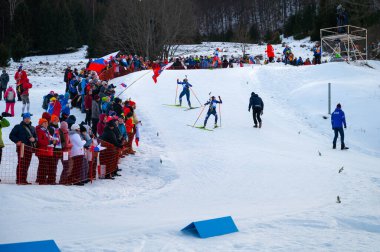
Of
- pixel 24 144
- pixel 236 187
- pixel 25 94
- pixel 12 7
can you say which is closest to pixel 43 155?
pixel 24 144

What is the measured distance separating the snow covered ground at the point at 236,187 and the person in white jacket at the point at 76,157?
1.95 feet

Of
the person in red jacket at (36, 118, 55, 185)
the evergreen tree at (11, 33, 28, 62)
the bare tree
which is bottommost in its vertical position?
the person in red jacket at (36, 118, 55, 185)

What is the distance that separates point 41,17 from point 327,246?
216ft

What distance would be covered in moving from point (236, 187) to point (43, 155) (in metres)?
4.89

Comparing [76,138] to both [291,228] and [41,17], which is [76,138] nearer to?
[291,228]

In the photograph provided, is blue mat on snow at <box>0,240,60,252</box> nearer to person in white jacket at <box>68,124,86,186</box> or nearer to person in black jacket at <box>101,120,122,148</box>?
person in white jacket at <box>68,124,86,186</box>

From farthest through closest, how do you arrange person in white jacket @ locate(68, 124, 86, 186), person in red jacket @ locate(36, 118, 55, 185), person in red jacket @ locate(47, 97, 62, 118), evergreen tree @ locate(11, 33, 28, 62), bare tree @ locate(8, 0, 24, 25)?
bare tree @ locate(8, 0, 24, 25), evergreen tree @ locate(11, 33, 28, 62), person in red jacket @ locate(47, 97, 62, 118), person in white jacket @ locate(68, 124, 86, 186), person in red jacket @ locate(36, 118, 55, 185)

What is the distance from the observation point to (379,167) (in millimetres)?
15430

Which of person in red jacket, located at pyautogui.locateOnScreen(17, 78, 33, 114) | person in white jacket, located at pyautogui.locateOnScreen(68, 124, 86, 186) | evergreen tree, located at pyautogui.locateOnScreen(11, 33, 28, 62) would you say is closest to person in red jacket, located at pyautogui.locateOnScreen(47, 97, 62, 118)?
person in red jacket, located at pyautogui.locateOnScreen(17, 78, 33, 114)

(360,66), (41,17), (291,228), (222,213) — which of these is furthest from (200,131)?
(41,17)

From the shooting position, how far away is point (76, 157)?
11.5 meters

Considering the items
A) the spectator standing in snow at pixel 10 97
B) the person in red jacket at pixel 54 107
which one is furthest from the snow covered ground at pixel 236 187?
the person in red jacket at pixel 54 107

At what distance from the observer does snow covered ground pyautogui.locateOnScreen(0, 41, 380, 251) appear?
7672 millimetres

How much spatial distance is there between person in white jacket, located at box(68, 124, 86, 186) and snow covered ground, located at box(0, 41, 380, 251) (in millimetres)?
594
